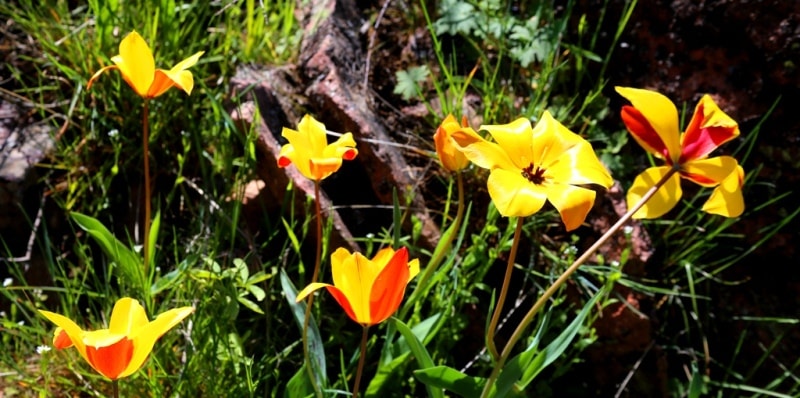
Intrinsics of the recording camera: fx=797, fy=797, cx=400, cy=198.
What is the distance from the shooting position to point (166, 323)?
1.22m

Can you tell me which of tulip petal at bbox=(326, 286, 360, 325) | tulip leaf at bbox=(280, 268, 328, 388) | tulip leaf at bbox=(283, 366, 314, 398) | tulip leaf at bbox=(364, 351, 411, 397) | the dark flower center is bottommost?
tulip leaf at bbox=(364, 351, 411, 397)

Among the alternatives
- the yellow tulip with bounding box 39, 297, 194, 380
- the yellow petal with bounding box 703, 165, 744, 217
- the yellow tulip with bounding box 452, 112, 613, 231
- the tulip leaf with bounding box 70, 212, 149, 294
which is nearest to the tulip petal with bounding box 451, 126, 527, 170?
the yellow tulip with bounding box 452, 112, 613, 231

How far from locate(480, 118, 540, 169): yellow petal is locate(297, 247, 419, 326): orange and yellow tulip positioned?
248 mm

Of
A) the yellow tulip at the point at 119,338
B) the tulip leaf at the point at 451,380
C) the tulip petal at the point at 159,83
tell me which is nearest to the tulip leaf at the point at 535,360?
the tulip leaf at the point at 451,380

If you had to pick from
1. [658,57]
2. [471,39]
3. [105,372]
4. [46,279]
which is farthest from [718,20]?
[46,279]

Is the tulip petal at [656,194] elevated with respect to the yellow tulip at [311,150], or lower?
lower

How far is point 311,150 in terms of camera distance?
4.77 ft

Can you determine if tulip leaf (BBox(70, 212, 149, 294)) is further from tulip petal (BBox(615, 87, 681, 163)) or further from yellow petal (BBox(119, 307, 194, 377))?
tulip petal (BBox(615, 87, 681, 163))

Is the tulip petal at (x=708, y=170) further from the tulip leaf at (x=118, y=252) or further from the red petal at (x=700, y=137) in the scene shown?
the tulip leaf at (x=118, y=252)

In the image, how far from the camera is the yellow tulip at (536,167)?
1.18 meters

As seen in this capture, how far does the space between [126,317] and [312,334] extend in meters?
0.50

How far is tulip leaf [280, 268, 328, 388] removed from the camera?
1638 mm

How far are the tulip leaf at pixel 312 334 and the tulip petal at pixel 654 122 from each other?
0.76 meters

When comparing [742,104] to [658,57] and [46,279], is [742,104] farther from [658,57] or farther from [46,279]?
[46,279]
